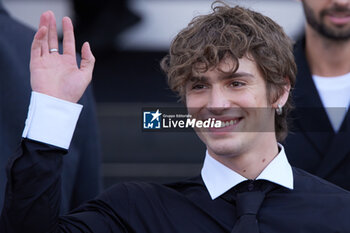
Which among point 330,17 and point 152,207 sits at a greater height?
point 330,17

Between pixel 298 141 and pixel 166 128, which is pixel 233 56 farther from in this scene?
pixel 298 141

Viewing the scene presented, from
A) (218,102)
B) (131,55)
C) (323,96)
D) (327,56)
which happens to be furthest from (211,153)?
(131,55)

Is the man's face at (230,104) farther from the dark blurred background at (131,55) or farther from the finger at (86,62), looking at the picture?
the dark blurred background at (131,55)

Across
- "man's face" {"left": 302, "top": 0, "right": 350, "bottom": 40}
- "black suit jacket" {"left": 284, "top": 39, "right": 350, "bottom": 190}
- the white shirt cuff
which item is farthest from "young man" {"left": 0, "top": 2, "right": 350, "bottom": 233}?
"man's face" {"left": 302, "top": 0, "right": 350, "bottom": 40}

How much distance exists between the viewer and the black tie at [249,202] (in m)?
1.97

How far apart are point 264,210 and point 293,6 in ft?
25.8

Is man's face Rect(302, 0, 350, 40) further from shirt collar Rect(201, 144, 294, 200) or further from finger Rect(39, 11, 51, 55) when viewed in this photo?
finger Rect(39, 11, 51, 55)

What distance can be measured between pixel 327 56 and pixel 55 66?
51.9 inches

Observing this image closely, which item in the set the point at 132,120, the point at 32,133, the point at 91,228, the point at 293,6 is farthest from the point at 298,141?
the point at 293,6

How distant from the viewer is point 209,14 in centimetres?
229

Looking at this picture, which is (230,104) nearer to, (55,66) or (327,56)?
(55,66)

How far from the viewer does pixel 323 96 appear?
2.83 metres

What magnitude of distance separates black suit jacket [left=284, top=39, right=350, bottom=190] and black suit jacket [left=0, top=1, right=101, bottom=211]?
2.51 feet

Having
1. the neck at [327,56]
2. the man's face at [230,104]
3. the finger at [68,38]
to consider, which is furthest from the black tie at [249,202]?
the neck at [327,56]
